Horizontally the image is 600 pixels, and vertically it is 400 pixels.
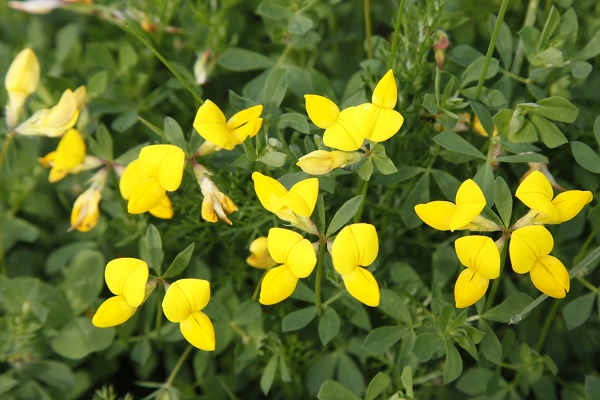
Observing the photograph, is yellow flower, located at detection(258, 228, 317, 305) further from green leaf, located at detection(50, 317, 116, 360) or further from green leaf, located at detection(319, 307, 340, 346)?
green leaf, located at detection(50, 317, 116, 360)

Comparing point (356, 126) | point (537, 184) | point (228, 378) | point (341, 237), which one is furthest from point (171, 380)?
point (537, 184)

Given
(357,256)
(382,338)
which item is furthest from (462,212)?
(382,338)

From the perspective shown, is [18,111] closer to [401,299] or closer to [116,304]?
[116,304]

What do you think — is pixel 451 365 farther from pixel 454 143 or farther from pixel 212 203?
pixel 212 203

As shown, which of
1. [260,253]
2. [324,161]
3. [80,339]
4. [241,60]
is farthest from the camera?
[241,60]

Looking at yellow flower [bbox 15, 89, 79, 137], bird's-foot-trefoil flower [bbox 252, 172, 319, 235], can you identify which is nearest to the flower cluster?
bird's-foot-trefoil flower [bbox 252, 172, 319, 235]

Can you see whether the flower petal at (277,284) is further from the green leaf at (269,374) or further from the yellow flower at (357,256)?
the green leaf at (269,374)

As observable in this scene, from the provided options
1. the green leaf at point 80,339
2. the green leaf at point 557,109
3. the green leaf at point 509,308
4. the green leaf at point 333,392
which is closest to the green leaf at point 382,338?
the green leaf at point 333,392
